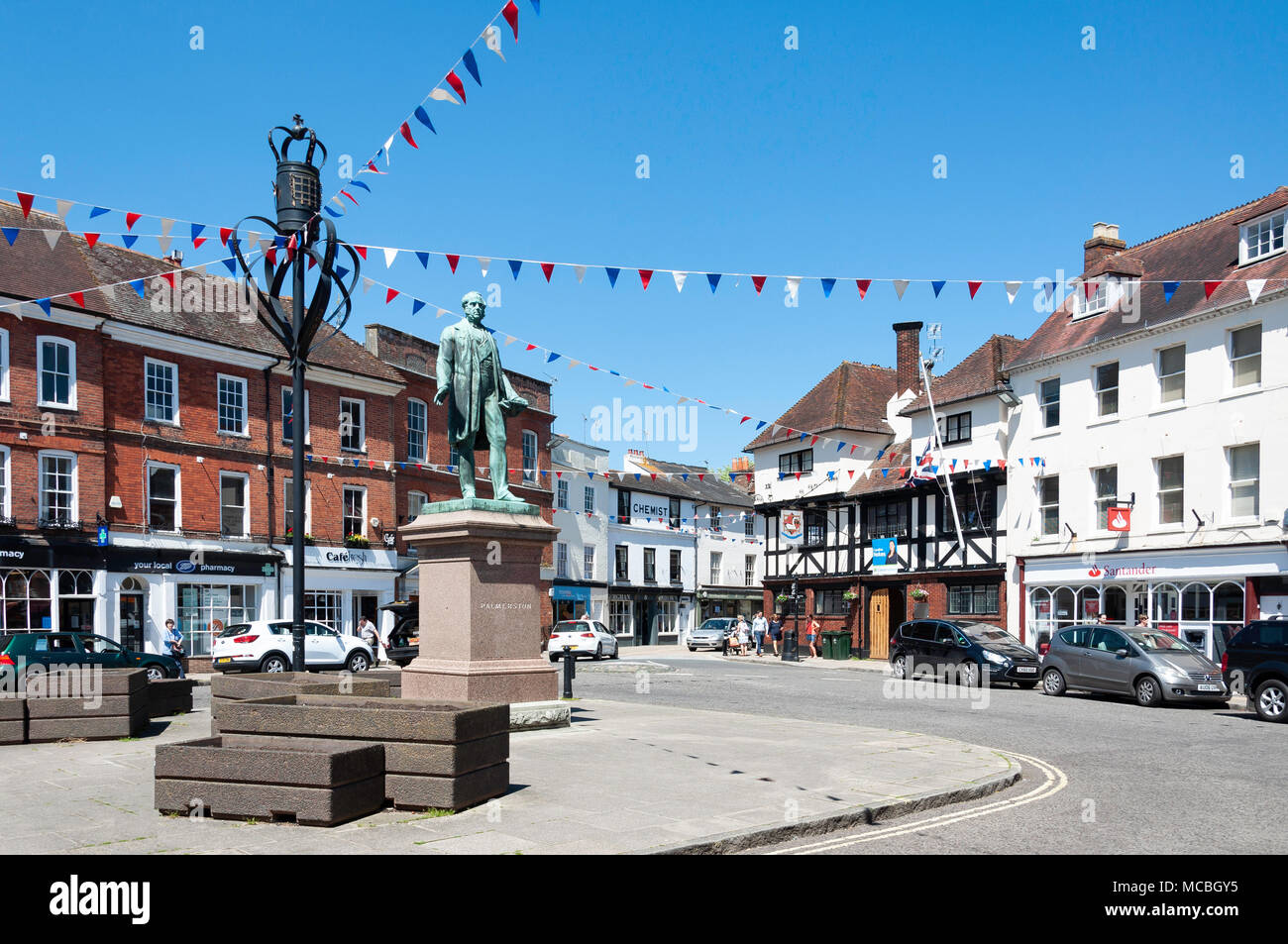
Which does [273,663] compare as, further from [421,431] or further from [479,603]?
[479,603]

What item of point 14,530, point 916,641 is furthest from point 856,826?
point 14,530

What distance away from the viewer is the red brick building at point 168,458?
87.3 feet

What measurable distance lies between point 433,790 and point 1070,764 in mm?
7655

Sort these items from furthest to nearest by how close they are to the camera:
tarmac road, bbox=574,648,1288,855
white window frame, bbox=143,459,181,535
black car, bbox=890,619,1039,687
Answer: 1. white window frame, bbox=143,459,181,535
2. black car, bbox=890,619,1039,687
3. tarmac road, bbox=574,648,1288,855

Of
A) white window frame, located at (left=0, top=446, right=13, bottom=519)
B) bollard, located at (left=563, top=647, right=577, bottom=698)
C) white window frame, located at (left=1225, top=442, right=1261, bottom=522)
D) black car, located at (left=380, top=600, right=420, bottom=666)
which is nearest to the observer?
bollard, located at (left=563, top=647, right=577, bottom=698)

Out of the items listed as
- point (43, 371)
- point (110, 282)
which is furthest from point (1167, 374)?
point (110, 282)

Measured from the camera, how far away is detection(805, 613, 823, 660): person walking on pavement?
4094cm

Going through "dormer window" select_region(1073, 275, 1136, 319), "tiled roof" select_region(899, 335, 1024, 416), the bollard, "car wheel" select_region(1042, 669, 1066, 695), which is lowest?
"car wheel" select_region(1042, 669, 1066, 695)

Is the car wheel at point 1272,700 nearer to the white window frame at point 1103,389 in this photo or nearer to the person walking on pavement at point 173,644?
the white window frame at point 1103,389

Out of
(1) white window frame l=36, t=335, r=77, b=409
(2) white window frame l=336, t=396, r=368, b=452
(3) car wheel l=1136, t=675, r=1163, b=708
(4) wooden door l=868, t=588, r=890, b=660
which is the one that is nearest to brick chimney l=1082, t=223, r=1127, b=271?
(4) wooden door l=868, t=588, r=890, b=660

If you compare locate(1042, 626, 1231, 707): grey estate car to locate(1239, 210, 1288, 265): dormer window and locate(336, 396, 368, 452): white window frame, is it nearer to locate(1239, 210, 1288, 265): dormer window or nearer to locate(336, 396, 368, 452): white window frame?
locate(1239, 210, 1288, 265): dormer window

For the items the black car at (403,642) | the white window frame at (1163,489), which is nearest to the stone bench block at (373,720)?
the black car at (403,642)

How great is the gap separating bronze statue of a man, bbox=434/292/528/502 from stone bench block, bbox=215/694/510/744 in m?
4.52

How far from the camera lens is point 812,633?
135 feet
